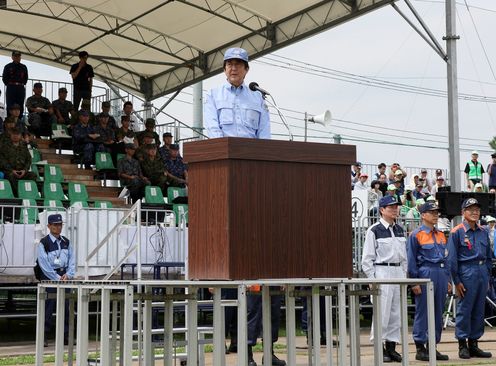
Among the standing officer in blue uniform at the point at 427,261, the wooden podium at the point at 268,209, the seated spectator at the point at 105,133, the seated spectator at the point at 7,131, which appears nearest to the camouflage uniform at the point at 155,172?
the seated spectator at the point at 105,133

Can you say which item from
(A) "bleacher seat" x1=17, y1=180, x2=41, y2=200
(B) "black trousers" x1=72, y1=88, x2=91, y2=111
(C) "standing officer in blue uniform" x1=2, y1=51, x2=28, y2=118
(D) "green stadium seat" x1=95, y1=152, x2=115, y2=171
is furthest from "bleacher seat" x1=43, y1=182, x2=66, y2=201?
(B) "black trousers" x1=72, y1=88, x2=91, y2=111

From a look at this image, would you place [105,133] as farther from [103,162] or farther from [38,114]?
[38,114]

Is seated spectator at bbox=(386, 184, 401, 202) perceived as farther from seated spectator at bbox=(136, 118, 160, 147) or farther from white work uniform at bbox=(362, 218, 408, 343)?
white work uniform at bbox=(362, 218, 408, 343)

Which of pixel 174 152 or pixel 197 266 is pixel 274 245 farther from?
pixel 174 152

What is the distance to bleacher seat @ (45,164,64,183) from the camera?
65.7 ft

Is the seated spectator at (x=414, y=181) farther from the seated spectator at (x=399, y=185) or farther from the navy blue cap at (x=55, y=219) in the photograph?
the navy blue cap at (x=55, y=219)

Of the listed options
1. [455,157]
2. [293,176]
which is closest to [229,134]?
[293,176]

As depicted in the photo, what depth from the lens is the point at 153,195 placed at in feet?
68.4

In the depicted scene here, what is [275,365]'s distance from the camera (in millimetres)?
9562

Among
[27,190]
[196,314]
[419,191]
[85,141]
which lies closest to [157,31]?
[85,141]

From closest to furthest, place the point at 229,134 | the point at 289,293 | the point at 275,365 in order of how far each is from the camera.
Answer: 1. the point at 289,293
2. the point at 229,134
3. the point at 275,365

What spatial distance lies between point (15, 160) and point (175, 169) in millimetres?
4758

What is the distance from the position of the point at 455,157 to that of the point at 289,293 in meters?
12.0

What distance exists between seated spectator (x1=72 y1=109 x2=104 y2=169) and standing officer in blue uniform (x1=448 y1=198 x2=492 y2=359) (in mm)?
11582
